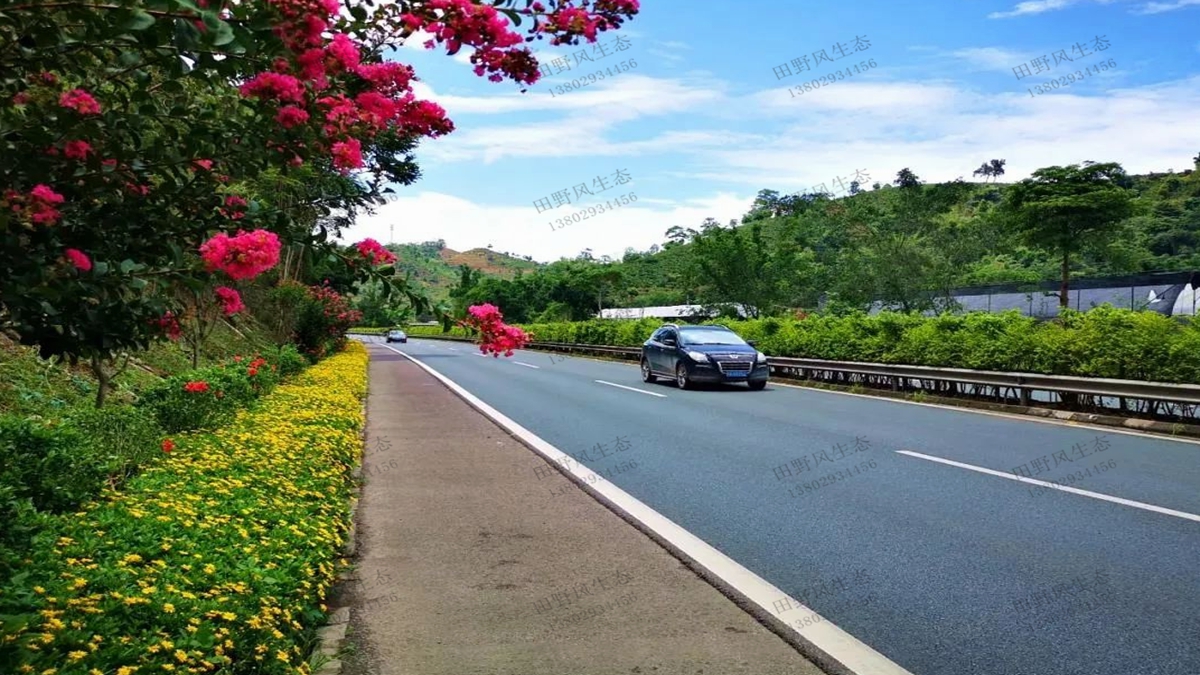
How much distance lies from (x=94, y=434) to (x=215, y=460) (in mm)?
951

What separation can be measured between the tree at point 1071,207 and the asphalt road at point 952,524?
27.5 m

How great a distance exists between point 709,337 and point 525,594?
15.0 metres

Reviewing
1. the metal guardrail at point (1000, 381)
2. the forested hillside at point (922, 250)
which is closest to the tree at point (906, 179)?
the forested hillside at point (922, 250)

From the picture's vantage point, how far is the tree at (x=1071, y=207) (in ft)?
114

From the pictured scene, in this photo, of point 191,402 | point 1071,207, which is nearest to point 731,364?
point 191,402

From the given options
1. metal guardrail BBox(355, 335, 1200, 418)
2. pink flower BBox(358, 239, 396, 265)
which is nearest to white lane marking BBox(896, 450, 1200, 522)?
metal guardrail BBox(355, 335, 1200, 418)

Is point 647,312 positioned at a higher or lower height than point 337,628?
higher

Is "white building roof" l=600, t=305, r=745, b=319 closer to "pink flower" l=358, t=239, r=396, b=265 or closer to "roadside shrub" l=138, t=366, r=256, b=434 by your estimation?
"roadside shrub" l=138, t=366, r=256, b=434

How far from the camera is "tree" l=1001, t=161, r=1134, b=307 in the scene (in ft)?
114

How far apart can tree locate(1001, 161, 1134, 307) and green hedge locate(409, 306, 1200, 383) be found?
1942 cm

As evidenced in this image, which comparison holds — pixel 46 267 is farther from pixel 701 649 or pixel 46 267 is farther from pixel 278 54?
pixel 701 649

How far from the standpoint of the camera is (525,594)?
15.7 feet

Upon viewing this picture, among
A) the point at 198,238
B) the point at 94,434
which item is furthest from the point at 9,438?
the point at 198,238

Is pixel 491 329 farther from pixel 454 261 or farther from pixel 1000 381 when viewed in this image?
pixel 454 261
